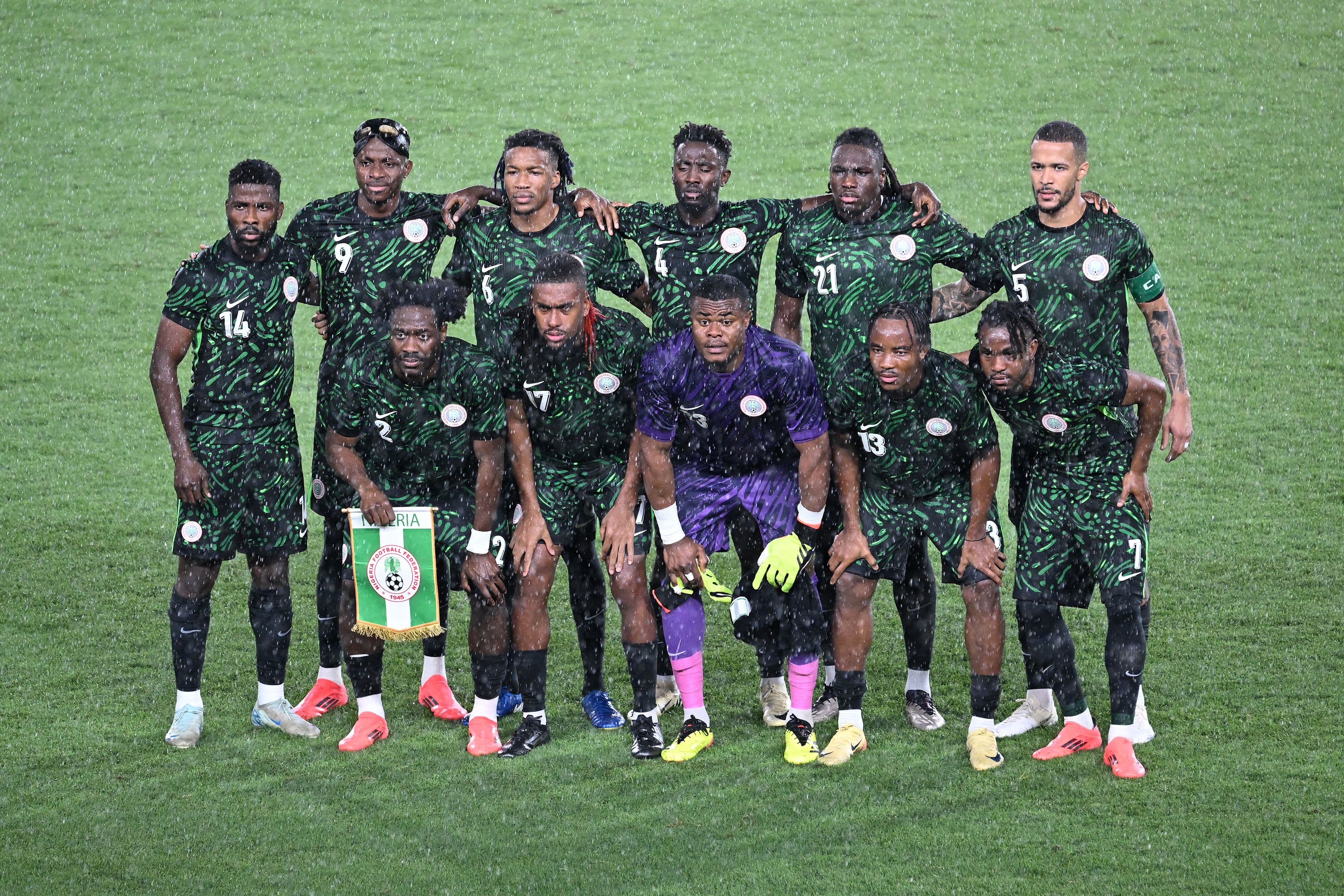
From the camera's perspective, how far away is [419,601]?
605 cm

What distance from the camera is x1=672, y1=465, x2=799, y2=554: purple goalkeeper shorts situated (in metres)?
6.08

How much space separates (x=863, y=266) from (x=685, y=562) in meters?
1.32

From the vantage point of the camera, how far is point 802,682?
607cm

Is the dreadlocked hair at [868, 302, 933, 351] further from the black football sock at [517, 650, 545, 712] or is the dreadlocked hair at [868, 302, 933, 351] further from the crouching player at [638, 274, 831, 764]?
the black football sock at [517, 650, 545, 712]

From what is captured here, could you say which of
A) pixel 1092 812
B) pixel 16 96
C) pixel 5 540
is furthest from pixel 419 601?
pixel 16 96

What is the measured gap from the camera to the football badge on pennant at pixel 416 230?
257 inches

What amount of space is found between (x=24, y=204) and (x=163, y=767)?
9924 mm

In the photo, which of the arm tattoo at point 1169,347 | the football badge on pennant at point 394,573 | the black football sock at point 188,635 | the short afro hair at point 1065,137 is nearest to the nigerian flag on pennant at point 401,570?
the football badge on pennant at point 394,573

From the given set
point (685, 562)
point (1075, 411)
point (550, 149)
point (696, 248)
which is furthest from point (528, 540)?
point (1075, 411)

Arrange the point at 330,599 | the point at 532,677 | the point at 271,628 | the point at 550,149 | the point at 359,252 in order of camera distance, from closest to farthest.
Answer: the point at 532,677
the point at 550,149
the point at 271,628
the point at 359,252
the point at 330,599

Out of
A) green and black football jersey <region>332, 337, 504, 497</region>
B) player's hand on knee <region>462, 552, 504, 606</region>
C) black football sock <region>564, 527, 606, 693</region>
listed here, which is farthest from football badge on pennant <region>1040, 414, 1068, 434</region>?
player's hand on knee <region>462, 552, 504, 606</region>

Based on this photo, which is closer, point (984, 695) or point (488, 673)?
point (984, 695)

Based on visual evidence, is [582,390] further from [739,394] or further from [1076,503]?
[1076,503]

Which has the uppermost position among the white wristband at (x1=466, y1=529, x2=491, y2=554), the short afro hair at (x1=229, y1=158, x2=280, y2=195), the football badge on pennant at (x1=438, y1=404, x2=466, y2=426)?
the short afro hair at (x1=229, y1=158, x2=280, y2=195)
